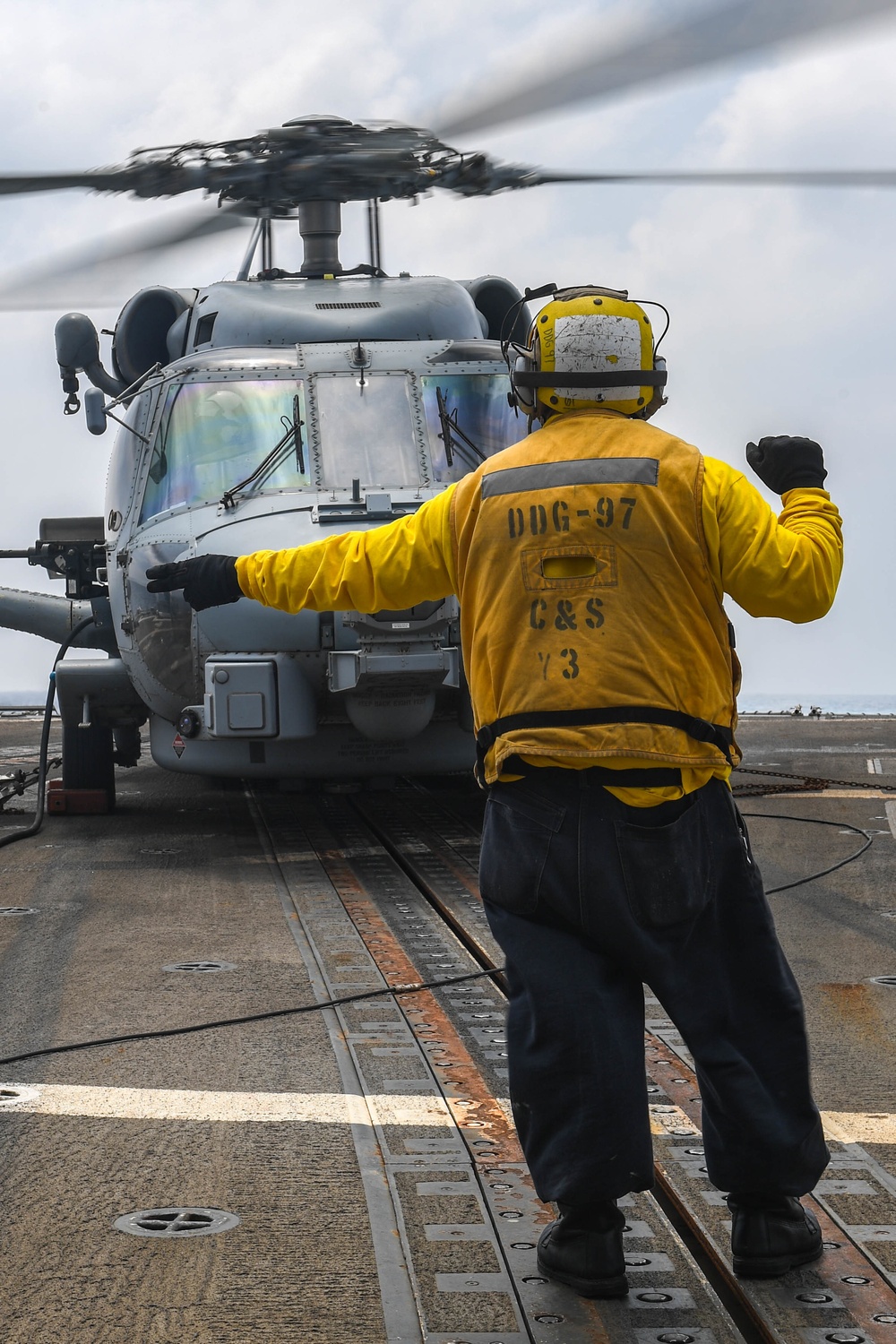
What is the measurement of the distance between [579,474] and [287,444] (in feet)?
20.0

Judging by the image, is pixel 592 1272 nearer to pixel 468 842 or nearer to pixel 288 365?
pixel 468 842

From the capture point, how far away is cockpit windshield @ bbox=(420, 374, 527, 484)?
30.1 feet

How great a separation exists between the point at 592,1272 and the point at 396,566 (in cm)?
136

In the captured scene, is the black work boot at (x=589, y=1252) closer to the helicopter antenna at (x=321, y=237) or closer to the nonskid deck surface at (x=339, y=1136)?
the nonskid deck surface at (x=339, y=1136)

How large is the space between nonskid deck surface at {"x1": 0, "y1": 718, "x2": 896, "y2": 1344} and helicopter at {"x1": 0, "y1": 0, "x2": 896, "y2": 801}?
3.51 feet

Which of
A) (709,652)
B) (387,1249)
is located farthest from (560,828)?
(387,1249)

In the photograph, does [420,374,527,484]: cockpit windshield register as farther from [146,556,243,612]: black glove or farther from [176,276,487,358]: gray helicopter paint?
[146,556,243,612]: black glove

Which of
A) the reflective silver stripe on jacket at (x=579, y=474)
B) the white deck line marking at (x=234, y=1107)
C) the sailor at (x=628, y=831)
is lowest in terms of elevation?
the white deck line marking at (x=234, y=1107)

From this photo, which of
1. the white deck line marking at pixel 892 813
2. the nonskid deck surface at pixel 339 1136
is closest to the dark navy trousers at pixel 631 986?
the nonskid deck surface at pixel 339 1136

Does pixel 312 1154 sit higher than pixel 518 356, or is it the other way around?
pixel 518 356

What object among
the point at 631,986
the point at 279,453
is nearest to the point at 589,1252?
the point at 631,986

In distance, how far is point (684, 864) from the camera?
9.98 ft

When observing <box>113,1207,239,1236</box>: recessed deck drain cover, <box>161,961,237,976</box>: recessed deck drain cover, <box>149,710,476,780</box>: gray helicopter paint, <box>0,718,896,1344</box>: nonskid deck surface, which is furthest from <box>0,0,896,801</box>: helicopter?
<box>113,1207,239,1236</box>: recessed deck drain cover

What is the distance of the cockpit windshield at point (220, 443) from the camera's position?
29.4 ft
